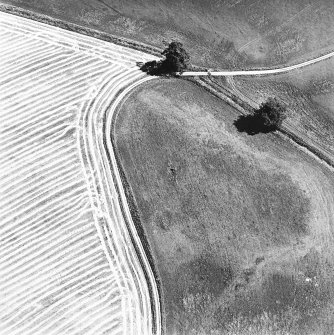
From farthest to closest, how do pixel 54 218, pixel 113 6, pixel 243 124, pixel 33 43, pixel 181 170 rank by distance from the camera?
1. pixel 113 6
2. pixel 33 43
3. pixel 243 124
4. pixel 181 170
5. pixel 54 218

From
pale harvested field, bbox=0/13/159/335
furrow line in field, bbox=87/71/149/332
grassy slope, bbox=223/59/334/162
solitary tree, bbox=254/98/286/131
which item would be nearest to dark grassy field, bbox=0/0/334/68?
grassy slope, bbox=223/59/334/162

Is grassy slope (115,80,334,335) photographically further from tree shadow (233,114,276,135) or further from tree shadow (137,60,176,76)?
tree shadow (137,60,176,76)

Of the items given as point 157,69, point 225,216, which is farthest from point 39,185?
point 157,69

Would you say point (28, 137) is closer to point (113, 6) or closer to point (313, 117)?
point (113, 6)

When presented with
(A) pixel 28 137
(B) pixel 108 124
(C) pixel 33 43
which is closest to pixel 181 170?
(B) pixel 108 124

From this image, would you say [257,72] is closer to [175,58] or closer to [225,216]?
[175,58]

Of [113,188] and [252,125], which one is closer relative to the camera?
[113,188]

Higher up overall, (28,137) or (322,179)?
(322,179)
